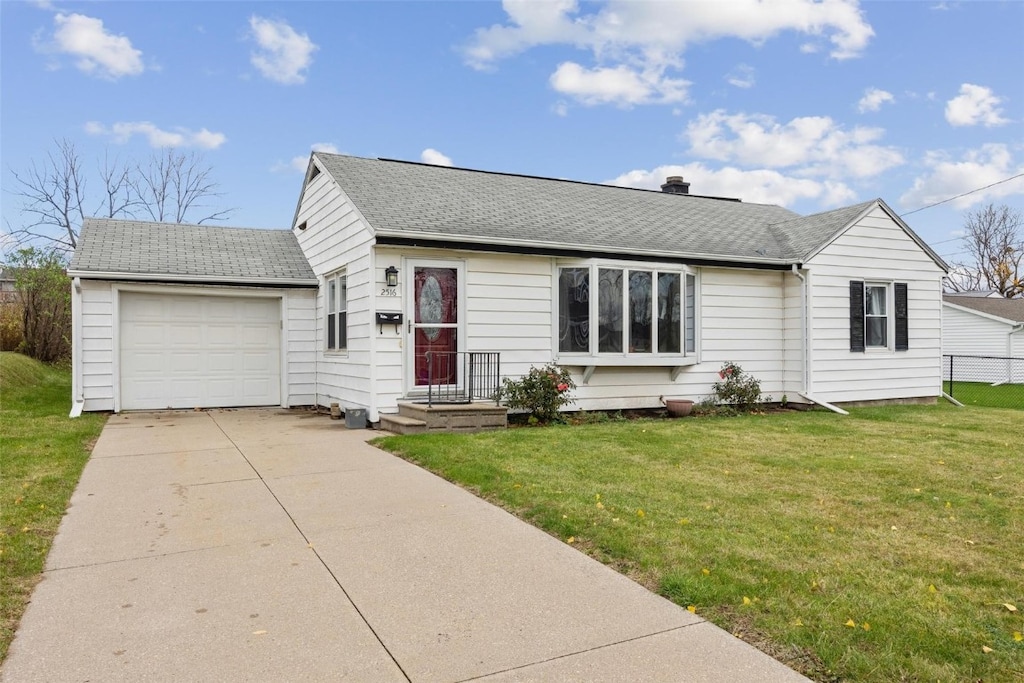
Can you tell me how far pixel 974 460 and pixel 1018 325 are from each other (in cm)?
2258

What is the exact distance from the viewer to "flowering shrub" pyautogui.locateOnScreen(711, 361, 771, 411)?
11.2 meters

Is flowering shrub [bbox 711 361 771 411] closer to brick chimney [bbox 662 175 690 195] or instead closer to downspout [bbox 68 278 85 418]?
brick chimney [bbox 662 175 690 195]

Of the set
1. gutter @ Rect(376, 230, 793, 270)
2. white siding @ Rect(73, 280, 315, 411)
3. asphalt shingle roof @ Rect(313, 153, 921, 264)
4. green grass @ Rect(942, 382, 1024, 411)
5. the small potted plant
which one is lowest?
green grass @ Rect(942, 382, 1024, 411)

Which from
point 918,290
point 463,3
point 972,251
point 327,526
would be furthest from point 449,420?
point 972,251

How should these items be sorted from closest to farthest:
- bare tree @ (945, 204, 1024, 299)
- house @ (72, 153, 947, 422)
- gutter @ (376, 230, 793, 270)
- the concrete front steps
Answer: the concrete front steps → gutter @ (376, 230, 793, 270) → house @ (72, 153, 947, 422) → bare tree @ (945, 204, 1024, 299)

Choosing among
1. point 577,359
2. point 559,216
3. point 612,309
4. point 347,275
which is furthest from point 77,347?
point 612,309

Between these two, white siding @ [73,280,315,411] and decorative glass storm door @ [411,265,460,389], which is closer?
decorative glass storm door @ [411,265,460,389]

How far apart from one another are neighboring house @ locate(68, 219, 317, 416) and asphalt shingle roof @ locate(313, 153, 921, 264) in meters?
2.52

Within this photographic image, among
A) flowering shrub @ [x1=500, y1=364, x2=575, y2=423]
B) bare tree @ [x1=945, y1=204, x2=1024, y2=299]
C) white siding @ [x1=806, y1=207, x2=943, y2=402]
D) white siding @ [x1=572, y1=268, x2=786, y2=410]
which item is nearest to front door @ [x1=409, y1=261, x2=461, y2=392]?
flowering shrub @ [x1=500, y1=364, x2=575, y2=423]

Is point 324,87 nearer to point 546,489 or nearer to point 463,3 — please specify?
point 463,3

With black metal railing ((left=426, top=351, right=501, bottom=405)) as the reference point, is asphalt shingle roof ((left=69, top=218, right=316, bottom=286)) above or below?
above

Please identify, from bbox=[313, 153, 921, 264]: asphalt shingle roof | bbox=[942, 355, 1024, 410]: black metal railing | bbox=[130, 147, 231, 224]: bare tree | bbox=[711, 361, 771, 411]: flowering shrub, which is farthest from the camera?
bbox=[130, 147, 231, 224]: bare tree

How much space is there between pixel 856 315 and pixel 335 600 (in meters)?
11.3

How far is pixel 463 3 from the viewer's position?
12852 millimetres
